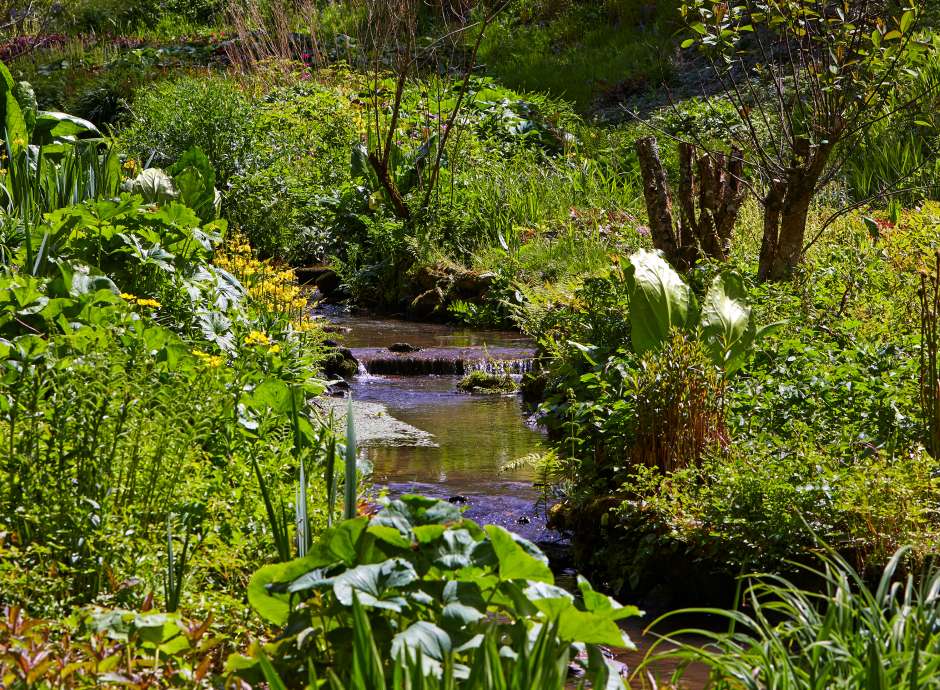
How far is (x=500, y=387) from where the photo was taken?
28.0 feet

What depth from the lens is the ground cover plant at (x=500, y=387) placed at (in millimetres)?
2375

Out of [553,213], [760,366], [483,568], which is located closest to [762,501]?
[760,366]

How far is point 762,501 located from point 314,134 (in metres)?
11.1

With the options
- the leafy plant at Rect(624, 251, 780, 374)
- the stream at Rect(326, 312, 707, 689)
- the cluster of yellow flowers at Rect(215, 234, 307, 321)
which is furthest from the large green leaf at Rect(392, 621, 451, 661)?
the cluster of yellow flowers at Rect(215, 234, 307, 321)

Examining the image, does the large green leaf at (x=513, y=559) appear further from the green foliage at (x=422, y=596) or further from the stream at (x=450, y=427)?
the stream at (x=450, y=427)

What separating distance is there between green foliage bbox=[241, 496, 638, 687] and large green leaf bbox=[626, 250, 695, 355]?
2925 millimetres

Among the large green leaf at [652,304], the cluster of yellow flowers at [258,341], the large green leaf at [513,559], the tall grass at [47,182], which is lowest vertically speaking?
the large green leaf at [513,559]

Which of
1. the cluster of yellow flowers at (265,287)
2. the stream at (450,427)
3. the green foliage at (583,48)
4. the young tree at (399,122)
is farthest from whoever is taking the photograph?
the green foliage at (583,48)

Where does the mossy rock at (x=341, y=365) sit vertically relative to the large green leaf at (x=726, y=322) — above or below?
below

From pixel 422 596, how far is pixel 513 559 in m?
0.20

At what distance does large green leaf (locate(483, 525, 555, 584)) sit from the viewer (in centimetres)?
224

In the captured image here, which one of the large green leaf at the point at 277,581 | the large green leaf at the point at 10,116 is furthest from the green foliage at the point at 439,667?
the large green leaf at the point at 10,116

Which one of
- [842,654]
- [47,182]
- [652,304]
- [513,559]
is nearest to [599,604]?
[513,559]

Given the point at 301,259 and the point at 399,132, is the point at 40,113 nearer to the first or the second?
the point at 301,259
